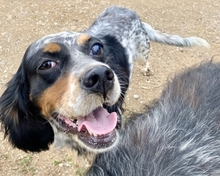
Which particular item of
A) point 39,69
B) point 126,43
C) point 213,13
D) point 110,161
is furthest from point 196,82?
point 213,13

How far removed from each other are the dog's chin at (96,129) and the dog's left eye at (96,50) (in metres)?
0.52

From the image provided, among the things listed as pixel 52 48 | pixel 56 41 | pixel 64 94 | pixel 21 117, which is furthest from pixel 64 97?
pixel 21 117

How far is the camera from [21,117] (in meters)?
3.42

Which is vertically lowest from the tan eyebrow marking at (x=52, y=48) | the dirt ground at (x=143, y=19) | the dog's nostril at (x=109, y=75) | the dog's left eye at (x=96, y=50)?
the dirt ground at (x=143, y=19)

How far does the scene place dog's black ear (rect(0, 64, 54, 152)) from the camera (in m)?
3.36

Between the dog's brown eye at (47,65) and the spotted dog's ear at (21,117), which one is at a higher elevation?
the dog's brown eye at (47,65)

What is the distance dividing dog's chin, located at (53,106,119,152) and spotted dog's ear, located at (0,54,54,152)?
1.19ft

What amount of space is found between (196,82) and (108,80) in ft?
2.23

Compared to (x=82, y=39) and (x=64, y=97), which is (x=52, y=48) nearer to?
(x=82, y=39)

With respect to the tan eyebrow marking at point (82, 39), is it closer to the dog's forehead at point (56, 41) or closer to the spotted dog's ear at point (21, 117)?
the dog's forehead at point (56, 41)

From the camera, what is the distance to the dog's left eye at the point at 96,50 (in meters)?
3.31

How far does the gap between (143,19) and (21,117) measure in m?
3.37

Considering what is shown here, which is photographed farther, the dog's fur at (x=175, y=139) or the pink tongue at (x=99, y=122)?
the pink tongue at (x=99, y=122)

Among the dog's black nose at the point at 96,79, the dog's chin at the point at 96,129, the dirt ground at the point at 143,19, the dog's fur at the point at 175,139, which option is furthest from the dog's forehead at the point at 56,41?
the dirt ground at the point at 143,19
